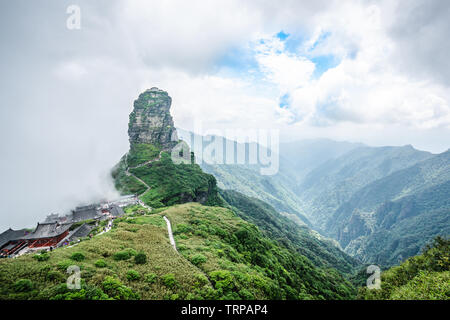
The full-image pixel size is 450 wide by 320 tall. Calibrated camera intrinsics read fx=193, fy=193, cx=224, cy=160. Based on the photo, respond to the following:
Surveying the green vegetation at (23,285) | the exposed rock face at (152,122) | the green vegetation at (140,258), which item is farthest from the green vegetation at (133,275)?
the exposed rock face at (152,122)

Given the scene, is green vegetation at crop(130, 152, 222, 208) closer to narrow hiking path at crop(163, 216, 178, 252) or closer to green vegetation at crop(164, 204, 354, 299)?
narrow hiking path at crop(163, 216, 178, 252)

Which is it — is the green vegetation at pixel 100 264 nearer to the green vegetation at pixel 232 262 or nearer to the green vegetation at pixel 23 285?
the green vegetation at pixel 23 285

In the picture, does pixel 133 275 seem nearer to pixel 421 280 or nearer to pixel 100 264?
pixel 100 264

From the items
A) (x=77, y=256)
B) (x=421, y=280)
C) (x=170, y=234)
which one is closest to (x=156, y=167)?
(x=170, y=234)

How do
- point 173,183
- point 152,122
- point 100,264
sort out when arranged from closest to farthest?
point 100,264 → point 173,183 → point 152,122
